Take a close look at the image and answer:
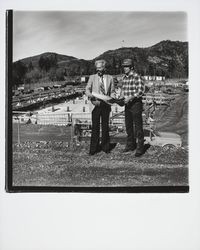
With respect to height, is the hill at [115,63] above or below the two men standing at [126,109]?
above

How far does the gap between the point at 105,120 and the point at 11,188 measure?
77 centimetres

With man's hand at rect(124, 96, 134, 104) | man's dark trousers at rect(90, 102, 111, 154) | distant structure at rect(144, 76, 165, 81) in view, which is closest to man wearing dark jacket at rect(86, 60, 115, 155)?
man's dark trousers at rect(90, 102, 111, 154)

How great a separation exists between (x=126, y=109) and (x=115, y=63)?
313 millimetres

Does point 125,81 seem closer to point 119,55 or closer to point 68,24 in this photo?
point 119,55

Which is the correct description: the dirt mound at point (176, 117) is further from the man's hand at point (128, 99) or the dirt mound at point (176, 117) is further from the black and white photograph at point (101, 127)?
the man's hand at point (128, 99)

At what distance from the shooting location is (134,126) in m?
3.03

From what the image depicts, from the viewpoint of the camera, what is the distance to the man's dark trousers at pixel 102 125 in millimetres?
3029

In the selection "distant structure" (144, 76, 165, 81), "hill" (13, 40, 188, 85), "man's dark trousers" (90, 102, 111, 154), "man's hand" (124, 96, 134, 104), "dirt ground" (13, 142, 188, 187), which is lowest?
"dirt ground" (13, 142, 188, 187)

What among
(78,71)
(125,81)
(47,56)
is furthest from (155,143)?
(47,56)

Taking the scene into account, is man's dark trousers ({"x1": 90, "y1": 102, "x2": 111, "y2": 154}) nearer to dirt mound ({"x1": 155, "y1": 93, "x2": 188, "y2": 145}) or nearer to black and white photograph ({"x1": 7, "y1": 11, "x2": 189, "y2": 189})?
black and white photograph ({"x1": 7, "y1": 11, "x2": 189, "y2": 189})

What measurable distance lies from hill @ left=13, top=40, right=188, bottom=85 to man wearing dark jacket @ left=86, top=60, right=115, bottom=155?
0.15 ft

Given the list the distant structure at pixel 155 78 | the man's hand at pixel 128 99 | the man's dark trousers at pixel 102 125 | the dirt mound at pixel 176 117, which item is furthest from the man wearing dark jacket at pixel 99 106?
the dirt mound at pixel 176 117

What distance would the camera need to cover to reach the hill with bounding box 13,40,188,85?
9.90 feet
